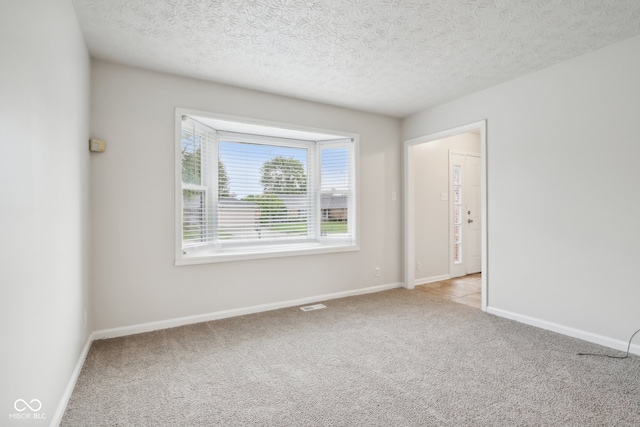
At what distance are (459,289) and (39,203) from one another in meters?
4.86

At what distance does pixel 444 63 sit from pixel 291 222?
8.37 ft

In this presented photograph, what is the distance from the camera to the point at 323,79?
336cm

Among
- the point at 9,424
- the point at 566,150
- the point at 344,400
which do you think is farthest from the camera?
the point at 566,150

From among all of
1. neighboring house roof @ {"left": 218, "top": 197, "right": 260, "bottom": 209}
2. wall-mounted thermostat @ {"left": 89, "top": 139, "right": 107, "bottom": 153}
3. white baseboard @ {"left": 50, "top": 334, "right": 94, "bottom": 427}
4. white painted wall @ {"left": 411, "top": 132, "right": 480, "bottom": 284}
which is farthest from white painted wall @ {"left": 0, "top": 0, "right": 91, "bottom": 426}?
white painted wall @ {"left": 411, "top": 132, "right": 480, "bottom": 284}

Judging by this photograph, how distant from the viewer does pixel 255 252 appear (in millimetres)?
3723

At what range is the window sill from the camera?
3.33 metres

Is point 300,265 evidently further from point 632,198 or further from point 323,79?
point 632,198

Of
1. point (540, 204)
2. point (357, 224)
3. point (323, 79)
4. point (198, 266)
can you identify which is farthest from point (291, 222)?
point (540, 204)

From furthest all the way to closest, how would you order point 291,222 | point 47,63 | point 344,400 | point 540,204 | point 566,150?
point 291,222 < point 540,204 < point 566,150 < point 344,400 < point 47,63

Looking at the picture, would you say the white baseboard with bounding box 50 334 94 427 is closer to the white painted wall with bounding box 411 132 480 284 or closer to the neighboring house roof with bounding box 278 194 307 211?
the neighboring house roof with bounding box 278 194 307 211

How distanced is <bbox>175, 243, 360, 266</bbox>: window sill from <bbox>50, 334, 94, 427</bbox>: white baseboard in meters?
1.00

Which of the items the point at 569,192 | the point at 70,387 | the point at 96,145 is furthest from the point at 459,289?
the point at 96,145

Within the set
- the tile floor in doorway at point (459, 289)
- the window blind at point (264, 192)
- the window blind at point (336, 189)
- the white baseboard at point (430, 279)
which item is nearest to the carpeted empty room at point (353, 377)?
the tile floor in doorway at point (459, 289)

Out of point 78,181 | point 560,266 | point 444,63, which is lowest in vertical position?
point 560,266
